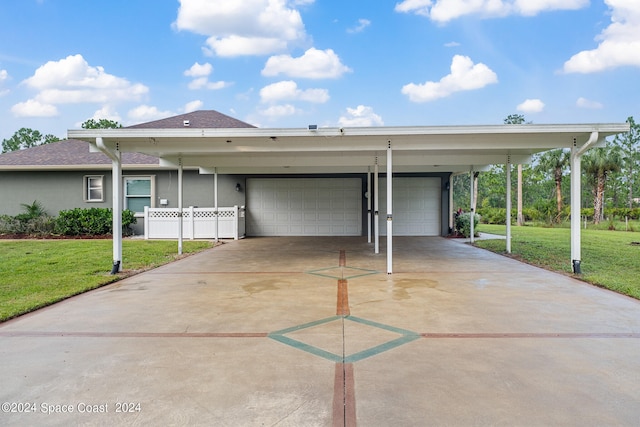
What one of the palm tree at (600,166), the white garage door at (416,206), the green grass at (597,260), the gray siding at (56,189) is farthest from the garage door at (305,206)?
the palm tree at (600,166)

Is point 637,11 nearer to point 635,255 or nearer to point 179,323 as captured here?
point 635,255

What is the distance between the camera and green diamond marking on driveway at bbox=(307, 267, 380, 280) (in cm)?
739

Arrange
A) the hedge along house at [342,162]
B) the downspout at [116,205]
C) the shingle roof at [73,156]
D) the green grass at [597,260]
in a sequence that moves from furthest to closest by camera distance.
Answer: the shingle roof at [73,156]
the downspout at [116,205]
the hedge along house at [342,162]
the green grass at [597,260]

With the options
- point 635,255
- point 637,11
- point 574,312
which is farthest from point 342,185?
point 637,11

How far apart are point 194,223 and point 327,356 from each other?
12068 millimetres

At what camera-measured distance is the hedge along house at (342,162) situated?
7.29 metres

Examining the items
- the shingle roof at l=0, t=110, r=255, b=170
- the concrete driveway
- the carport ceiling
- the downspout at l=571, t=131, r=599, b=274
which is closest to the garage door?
the shingle roof at l=0, t=110, r=255, b=170

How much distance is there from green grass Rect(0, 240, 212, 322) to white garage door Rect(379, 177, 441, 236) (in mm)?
7630

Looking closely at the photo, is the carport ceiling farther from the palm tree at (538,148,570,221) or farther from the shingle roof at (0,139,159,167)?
the palm tree at (538,148,570,221)

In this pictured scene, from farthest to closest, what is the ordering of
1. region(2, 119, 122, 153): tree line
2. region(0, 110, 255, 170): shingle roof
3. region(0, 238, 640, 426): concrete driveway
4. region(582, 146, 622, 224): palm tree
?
region(2, 119, 122, 153): tree line
region(582, 146, 622, 224): palm tree
region(0, 110, 255, 170): shingle roof
region(0, 238, 640, 426): concrete driveway

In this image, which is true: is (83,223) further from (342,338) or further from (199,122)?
(342,338)

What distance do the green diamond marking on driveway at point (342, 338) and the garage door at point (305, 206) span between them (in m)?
11.6

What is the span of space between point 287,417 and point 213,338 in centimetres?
174

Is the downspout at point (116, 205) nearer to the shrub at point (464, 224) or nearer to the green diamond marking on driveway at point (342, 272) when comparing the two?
the green diamond marking on driveway at point (342, 272)
